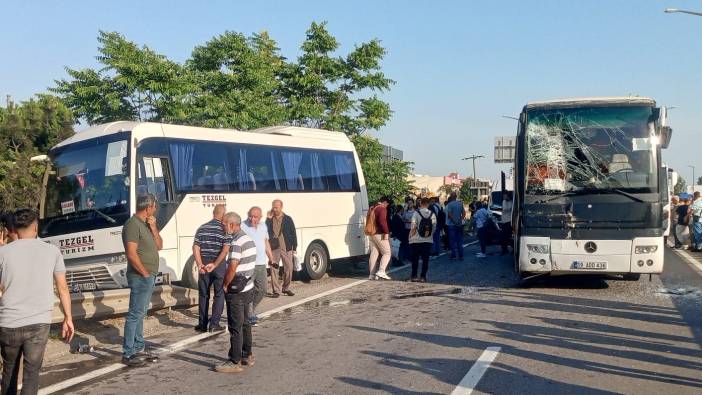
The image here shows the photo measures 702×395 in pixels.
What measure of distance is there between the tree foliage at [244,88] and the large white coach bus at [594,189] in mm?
14000

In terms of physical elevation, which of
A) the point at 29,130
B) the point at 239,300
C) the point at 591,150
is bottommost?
the point at 239,300

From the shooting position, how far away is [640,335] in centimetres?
889

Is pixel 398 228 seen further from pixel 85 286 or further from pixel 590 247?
pixel 85 286

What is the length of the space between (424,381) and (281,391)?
4.36ft

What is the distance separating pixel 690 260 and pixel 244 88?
1671cm

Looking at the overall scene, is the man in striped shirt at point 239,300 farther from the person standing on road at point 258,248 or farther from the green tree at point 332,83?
the green tree at point 332,83

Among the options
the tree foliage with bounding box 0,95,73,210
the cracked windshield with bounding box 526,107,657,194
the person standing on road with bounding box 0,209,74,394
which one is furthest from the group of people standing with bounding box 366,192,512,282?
the tree foliage with bounding box 0,95,73,210

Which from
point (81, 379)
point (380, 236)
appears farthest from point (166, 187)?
point (81, 379)

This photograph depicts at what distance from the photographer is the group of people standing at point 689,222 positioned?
69.3ft

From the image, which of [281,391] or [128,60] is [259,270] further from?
[128,60]

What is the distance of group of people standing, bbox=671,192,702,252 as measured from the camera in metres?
21.1

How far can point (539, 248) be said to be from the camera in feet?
41.5

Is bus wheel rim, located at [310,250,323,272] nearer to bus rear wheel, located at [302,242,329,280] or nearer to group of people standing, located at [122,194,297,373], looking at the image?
bus rear wheel, located at [302,242,329,280]

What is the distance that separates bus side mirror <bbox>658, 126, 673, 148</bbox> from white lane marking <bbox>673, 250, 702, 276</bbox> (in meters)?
4.83
